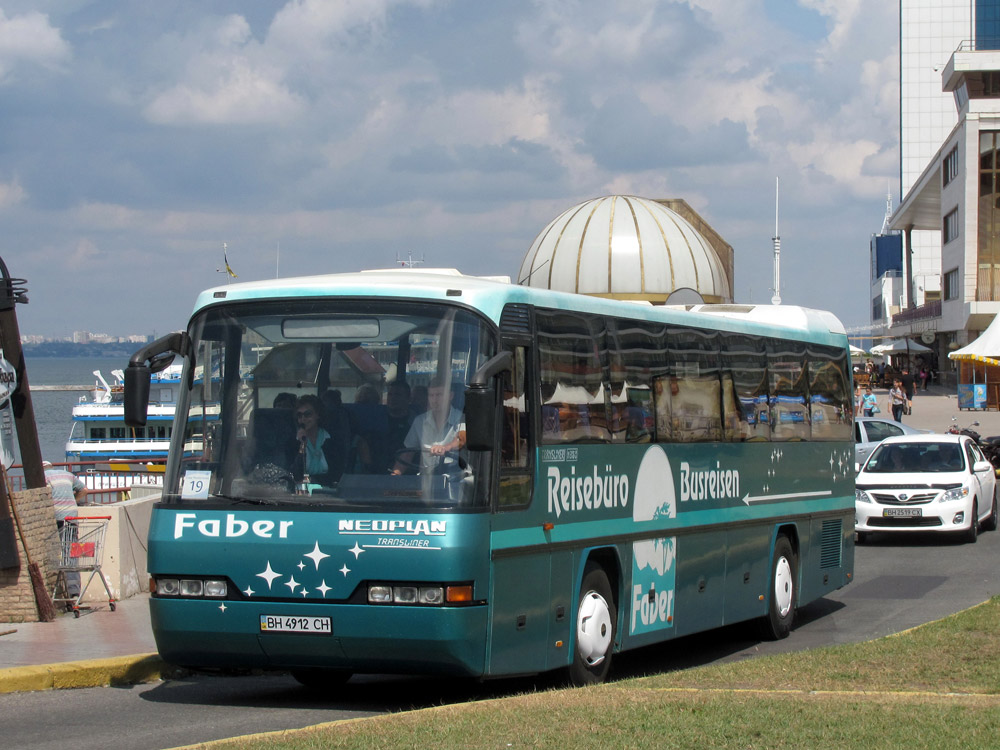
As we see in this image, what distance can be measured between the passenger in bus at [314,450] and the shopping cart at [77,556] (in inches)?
221

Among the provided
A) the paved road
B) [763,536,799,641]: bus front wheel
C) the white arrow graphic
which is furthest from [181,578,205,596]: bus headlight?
[763,536,799,641]: bus front wheel

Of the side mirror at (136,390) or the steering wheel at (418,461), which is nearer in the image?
the steering wheel at (418,461)

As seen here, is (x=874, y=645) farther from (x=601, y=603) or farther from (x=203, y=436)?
(x=203, y=436)

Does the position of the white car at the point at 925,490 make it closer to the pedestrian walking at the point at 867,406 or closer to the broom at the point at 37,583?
the broom at the point at 37,583

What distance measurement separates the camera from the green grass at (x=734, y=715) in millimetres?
6660

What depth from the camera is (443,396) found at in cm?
809

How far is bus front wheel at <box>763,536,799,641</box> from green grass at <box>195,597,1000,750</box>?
141 inches

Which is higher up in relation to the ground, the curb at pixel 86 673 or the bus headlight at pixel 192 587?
the bus headlight at pixel 192 587

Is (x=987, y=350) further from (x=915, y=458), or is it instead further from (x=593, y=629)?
(x=593, y=629)

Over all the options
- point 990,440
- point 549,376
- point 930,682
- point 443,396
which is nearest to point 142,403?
point 443,396

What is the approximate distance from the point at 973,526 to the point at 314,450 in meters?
15.4

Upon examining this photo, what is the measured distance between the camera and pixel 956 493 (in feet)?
68.3

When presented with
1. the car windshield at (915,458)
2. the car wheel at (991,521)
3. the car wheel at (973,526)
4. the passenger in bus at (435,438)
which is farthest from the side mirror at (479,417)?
the car wheel at (991,521)

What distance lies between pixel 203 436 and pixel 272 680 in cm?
299
